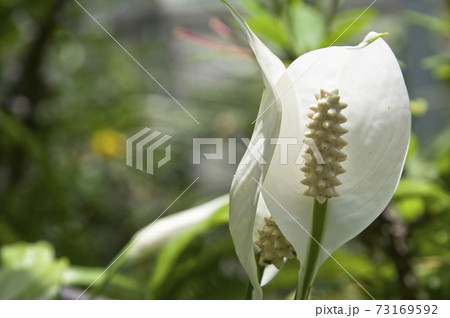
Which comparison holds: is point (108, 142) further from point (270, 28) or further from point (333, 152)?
point (333, 152)

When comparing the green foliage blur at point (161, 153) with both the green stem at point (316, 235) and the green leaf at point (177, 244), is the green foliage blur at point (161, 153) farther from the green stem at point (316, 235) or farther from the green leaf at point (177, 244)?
the green stem at point (316, 235)

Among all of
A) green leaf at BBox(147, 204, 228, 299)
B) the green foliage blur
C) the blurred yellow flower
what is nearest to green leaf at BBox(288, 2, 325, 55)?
the green foliage blur

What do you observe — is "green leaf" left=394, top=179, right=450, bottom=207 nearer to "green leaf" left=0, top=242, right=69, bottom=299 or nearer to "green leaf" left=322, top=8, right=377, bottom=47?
"green leaf" left=322, top=8, right=377, bottom=47

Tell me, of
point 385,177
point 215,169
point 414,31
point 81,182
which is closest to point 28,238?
point 81,182

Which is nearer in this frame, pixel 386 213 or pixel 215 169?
pixel 386 213

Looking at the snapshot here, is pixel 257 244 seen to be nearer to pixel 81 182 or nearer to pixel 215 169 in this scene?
pixel 81 182

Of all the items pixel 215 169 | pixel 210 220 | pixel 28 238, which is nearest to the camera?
pixel 210 220
